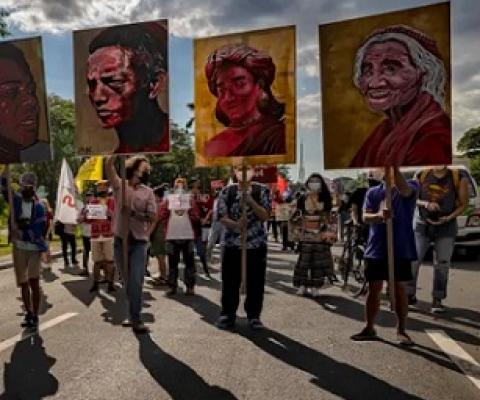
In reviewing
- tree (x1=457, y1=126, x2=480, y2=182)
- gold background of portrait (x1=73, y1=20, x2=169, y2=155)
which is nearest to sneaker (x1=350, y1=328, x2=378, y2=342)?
gold background of portrait (x1=73, y1=20, x2=169, y2=155)

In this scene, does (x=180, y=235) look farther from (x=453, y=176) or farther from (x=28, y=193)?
(x=453, y=176)

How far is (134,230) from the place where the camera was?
Result: 672cm

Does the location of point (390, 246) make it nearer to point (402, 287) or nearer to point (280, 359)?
point (402, 287)

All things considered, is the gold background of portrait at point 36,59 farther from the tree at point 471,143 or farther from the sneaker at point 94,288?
the tree at point 471,143

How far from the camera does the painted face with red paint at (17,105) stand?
7.17 metres

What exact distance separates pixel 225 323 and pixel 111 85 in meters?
2.93

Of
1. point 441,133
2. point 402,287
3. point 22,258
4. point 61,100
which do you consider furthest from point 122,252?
point 61,100

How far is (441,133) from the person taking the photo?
6.12 metres

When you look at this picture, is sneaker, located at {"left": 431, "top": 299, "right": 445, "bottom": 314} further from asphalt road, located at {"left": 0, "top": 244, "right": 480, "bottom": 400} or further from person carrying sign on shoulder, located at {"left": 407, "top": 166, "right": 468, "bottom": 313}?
asphalt road, located at {"left": 0, "top": 244, "right": 480, "bottom": 400}

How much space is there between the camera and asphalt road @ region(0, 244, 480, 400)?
4.70m

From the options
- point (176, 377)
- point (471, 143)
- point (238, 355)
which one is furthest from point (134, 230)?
point (471, 143)

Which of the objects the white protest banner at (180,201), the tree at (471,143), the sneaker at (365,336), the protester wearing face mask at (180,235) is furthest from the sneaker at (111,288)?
the tree at (471,143)

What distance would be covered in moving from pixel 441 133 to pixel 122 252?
344cm

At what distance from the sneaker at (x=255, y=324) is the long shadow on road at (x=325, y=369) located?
85mm
